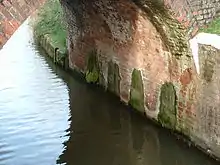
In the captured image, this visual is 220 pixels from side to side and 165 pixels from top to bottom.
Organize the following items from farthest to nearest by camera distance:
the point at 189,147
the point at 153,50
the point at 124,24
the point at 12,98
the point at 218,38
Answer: the point at 12,98
the point at 124,24
the point at 153,50
the point at 189,147
the point at 218,38

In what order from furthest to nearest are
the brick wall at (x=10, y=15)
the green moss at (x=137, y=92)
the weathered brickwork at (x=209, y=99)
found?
the green moss at (x=137, y=92) → the weathered brickwork at (x=209, y=99) → the brick wall at (x=10, y=15)

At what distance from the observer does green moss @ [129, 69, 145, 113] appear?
10.8 metres

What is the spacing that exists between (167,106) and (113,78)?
293 cm

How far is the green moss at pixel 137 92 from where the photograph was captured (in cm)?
1077

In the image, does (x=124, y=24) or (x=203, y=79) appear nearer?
(x=203, y=79)

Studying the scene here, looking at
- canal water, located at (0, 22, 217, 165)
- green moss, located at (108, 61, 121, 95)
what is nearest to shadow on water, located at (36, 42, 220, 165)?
canal water, located at (0, 22, 217, 165)

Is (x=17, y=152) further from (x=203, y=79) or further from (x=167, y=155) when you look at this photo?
(x=203, y=79)

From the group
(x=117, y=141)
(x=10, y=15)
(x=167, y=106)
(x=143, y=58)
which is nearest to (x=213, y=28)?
(x=167, y=106)

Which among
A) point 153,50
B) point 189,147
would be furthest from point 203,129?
point 153,50

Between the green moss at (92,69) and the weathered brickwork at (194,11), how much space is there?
5.03 meters

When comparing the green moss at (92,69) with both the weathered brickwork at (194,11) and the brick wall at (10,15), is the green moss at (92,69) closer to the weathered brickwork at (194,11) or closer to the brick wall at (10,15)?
the weathered brickwork at (194,11)

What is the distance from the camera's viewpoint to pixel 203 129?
8.43 meters

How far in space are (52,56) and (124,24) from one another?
23.3 ft

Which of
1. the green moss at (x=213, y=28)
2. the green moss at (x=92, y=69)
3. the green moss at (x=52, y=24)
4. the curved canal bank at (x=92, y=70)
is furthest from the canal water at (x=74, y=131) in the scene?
the green moss at (x=52, y=24)
